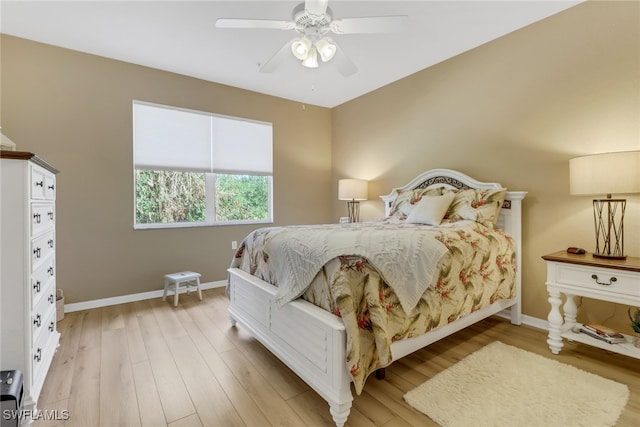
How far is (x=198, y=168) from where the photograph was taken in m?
3.77

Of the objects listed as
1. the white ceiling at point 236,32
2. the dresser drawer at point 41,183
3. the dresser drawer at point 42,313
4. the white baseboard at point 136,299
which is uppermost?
the white ceiling at point 236,32

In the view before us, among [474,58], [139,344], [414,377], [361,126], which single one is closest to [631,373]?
[414,377]

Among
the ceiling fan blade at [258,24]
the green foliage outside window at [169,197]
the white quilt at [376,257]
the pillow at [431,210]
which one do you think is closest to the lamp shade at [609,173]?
the pillow at [431,210]

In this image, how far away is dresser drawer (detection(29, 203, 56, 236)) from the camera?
61.3 inches

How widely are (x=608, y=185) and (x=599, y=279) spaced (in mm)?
612

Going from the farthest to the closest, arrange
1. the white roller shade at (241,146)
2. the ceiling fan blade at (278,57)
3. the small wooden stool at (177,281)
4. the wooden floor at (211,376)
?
the white roller shade at (241,146), the small wooden stool at (177,281), the ceiling fan blade at (278,57), the wooden floor at (211,376)

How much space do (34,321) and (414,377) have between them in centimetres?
218

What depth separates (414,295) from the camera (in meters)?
1.64

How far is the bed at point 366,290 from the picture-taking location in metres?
1.47

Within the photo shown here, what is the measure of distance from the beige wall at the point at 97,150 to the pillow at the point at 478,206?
282 centimetres

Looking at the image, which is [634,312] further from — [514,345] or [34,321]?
[34,321]

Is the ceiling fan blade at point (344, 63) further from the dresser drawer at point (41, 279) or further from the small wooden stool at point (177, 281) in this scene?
the small wooden stool at point (177, 281)

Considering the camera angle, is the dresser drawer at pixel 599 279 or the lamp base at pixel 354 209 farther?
the lamp base at pixel 354 209

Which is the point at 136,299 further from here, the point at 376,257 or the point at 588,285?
the point at 588,285
